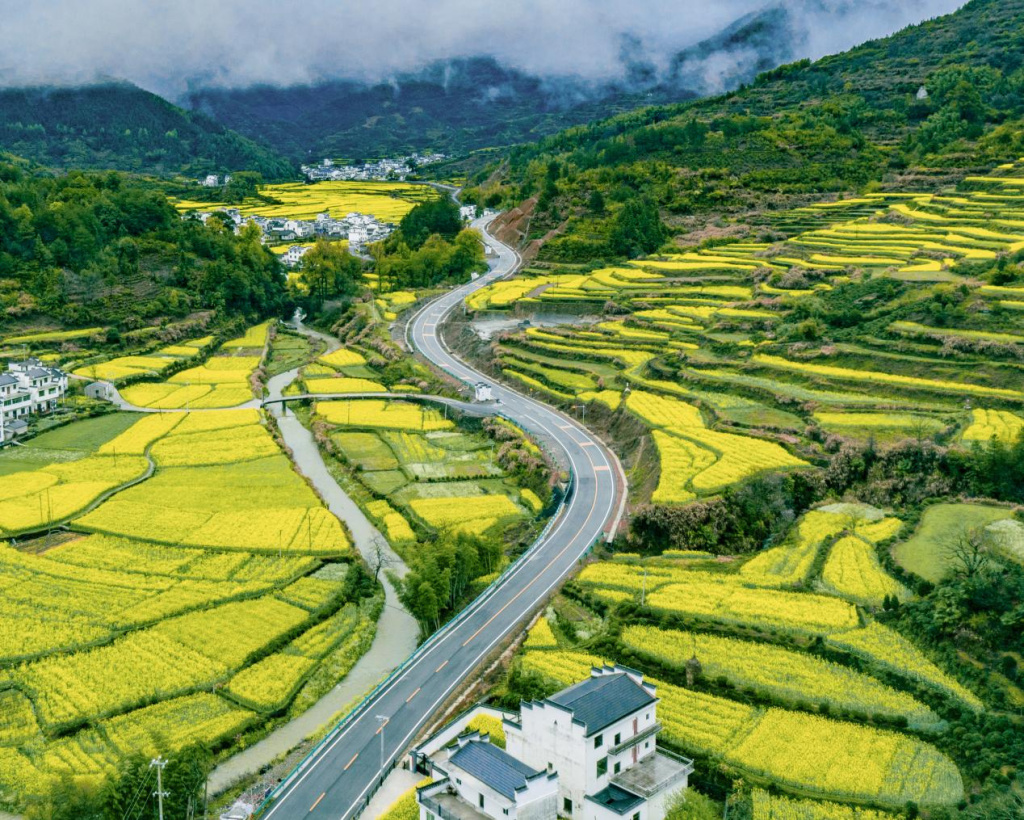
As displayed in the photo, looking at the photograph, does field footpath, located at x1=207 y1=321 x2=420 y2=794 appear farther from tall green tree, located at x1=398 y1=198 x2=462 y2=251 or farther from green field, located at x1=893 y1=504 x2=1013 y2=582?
tall green tree, located at x1=398 y1=198 x2=462 y2=251

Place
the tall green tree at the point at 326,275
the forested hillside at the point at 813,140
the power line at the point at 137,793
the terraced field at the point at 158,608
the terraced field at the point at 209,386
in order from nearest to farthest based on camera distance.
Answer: the power line at the point at 137,793, the terraced field at the point at 158,608, the terraced field at the point at 209,386, the forested hillside at the point at 813,140, the tall green tree at the point at 326,275

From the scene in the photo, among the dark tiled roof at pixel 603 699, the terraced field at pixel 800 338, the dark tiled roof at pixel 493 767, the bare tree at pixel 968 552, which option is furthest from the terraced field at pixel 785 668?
the terraced field at pixel 800 338

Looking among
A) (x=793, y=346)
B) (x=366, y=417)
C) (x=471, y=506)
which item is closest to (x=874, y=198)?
(x=793, y=346)

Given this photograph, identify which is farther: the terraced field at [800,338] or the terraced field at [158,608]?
the terraced field at [800,338]

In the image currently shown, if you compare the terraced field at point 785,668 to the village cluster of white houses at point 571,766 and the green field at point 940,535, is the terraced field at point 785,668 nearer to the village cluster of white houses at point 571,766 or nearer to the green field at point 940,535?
the green field at point 940,535

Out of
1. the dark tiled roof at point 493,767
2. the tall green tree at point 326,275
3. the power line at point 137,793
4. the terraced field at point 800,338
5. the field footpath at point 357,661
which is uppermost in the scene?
the tall green tree at point 326,275

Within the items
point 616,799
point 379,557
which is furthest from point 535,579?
point 616,799

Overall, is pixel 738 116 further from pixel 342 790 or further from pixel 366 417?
pixel 342 790

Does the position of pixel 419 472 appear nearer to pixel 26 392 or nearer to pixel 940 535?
pixel 940 535
